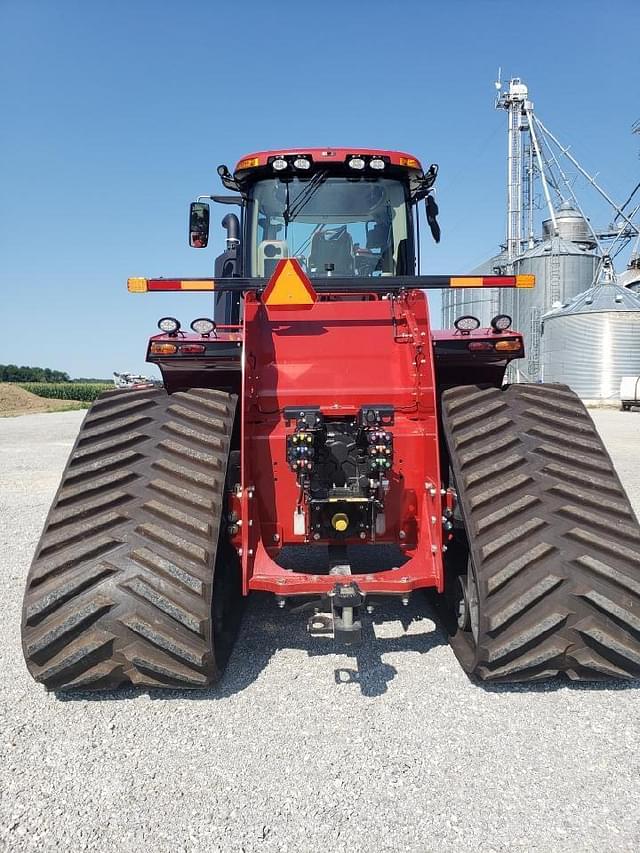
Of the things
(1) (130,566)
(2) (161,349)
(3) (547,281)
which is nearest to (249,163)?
(2) (161,349)

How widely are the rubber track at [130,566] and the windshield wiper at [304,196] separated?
7.14 feet

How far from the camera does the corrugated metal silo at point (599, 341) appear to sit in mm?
31922

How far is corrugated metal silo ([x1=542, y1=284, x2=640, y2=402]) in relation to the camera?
1257 inches

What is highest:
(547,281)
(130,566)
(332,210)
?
(547,281)

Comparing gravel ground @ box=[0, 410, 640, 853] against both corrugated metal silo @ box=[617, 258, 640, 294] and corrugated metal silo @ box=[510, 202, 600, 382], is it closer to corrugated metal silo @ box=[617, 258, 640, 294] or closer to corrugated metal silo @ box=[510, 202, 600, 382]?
corrugated metal silo @ box=[510, 202, 600, 382]

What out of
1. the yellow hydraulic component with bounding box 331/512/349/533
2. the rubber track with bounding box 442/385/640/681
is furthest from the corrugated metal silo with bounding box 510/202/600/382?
the yellow hydraulic component with bounding box 331/512/349/533

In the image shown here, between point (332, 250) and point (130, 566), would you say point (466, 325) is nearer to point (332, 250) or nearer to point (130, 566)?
point (332, 250)

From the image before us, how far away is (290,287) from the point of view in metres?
3.74

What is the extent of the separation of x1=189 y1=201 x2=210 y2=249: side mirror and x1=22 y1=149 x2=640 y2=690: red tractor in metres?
1.83

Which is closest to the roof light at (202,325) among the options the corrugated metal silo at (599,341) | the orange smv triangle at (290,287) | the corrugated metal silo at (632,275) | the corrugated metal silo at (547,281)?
the orange smv triangle at (290,287)

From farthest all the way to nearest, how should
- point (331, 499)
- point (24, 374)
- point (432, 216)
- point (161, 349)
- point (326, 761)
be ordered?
point (24, 374) → point (432, 216) → point (161, 349) → point (331, 499) → point (326, 761)

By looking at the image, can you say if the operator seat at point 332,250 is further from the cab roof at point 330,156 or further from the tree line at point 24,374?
the tree line at point 24,374

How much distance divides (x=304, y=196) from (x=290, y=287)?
5.79 ft

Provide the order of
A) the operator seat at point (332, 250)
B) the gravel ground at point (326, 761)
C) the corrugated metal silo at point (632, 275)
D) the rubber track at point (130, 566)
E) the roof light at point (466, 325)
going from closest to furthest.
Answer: the gravel ground at point (326, 761) < the rubber track at point (130, 566) < the roof light at point (466, 325) < the operator seat at point (332, 250) < the corrugated metal silo at point (632, 275)
